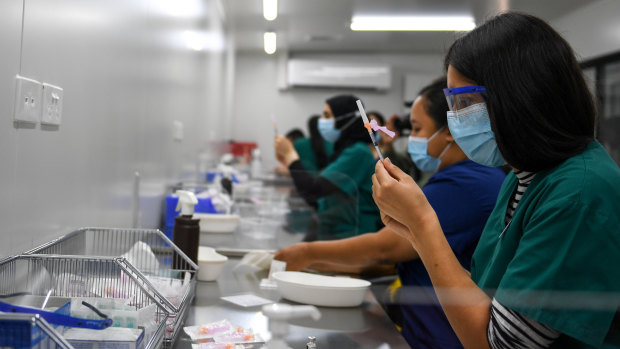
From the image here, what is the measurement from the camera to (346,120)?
292 centimetres

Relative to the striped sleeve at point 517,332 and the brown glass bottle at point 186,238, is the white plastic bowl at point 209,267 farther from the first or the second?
the striped sleeve at point 517,332

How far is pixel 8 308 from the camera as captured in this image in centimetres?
63

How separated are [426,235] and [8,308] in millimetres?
661

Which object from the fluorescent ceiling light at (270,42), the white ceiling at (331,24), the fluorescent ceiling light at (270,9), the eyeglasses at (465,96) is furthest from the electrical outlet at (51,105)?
the fluorescent ceiling light at (270,42)

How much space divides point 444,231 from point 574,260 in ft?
2.03

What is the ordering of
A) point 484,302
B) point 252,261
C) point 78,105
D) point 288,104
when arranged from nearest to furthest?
point 484,302
point 78,105
point 252,261
point 288,104

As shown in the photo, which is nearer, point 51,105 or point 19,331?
point 19,331

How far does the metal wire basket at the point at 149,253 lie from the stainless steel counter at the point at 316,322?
5 cm

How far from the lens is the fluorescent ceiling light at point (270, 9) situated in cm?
236

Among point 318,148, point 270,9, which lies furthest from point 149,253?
point 318,148

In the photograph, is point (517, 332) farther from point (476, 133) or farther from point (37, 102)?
point (37, 102)

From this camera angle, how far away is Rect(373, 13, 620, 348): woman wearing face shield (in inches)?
27.1

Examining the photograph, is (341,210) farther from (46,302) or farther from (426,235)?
(46,302)

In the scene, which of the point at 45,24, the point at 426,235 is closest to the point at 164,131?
the point at 45,24
